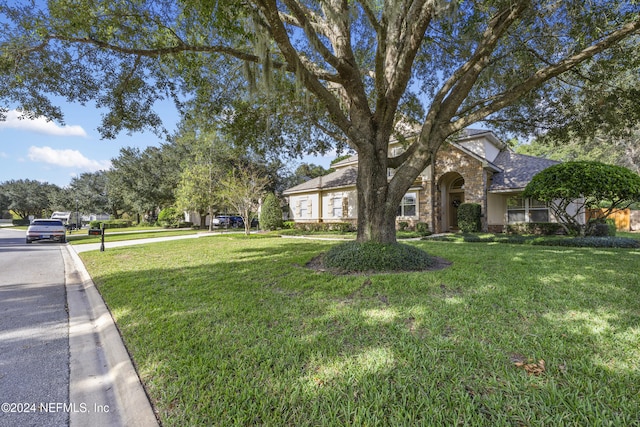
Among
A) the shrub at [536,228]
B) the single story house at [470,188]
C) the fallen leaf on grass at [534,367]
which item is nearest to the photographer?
the fallen leaf on grass at [534,367]

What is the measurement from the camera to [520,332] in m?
3.02

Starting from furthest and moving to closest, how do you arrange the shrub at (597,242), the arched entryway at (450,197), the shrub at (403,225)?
the arched entryway at (450,197), the shrub at (403,225), the shrub at (597,242)

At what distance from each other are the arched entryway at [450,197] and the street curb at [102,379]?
56.5 ft

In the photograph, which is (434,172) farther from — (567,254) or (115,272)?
(115,272)

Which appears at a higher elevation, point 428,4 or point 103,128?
point 428,4

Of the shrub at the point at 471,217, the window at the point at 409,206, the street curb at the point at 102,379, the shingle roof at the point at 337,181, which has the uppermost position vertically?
the shingle roof at the point at 337,181

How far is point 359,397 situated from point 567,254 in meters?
8.96

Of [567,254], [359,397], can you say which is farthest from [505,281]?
[567,254]

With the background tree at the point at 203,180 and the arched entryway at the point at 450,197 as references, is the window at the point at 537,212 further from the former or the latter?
the background tree at the point at 203,180

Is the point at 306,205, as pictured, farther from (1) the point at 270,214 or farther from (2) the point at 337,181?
(2) the point at 337,181

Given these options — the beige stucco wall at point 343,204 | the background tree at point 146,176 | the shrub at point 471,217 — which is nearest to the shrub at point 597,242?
the shrub at point 471,217

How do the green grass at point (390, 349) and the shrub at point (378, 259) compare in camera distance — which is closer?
the green grass at point (390, 349)

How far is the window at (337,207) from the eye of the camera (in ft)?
65.9

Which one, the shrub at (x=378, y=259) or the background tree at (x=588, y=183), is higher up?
the background tree at (x=588, y=183)
